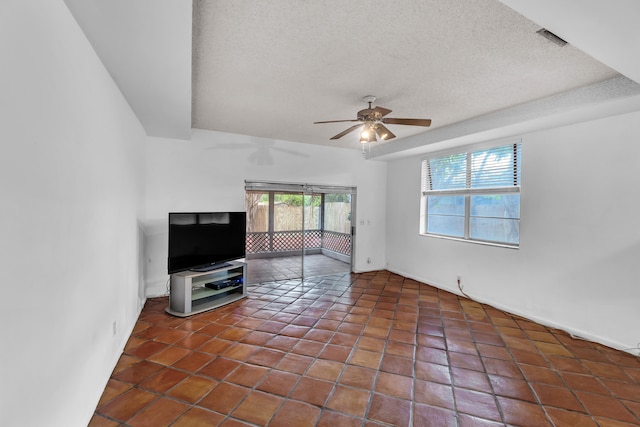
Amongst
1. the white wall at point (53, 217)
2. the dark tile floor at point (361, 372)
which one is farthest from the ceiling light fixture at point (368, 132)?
the white wall at point (53, 217)

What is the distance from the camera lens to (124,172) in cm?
265

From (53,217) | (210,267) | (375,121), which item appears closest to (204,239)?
(210,267)

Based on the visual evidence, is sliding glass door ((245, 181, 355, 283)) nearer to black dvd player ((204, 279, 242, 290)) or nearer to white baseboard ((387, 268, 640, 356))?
black dvd player ((204, 279, 242, 290))

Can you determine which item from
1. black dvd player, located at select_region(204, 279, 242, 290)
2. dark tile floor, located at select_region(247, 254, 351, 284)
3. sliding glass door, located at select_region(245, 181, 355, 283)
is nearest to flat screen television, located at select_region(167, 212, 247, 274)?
black dvd player, located at select_region(204, 279, 242, 290)

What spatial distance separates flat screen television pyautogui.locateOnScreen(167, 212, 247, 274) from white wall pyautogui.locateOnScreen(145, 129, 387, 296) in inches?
23.6

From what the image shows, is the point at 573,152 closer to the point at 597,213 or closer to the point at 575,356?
the point at 597,213

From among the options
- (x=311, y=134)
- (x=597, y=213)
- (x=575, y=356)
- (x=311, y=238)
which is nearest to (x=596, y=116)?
(x=597, y=213)

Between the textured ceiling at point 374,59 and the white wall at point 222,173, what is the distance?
0.96 m

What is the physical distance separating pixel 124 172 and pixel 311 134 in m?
2.71

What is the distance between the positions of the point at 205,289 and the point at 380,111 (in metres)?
3.33

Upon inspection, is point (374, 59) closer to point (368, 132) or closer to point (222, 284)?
point (368, 132)

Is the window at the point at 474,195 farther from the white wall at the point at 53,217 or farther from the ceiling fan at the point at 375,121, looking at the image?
the white wall at the point at 53,217

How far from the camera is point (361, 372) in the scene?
7.83 feet

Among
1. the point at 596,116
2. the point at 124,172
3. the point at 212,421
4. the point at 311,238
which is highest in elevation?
the point at 596,116
